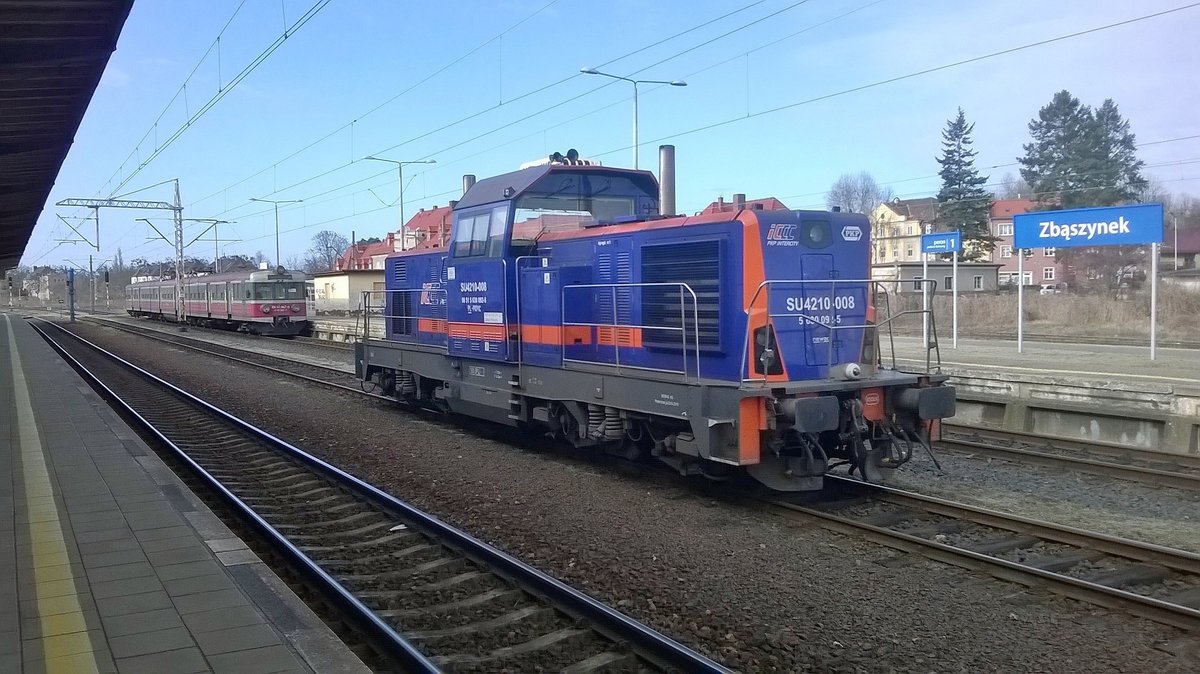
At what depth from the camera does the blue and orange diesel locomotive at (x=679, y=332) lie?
7457 mm

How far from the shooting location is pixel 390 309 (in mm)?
14086

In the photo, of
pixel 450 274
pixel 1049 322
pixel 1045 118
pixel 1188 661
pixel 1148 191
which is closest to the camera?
pixel 1188 661

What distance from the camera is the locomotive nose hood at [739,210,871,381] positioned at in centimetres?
757

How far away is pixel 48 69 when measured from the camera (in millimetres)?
7410

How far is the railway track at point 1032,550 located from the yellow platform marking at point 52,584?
17.5 feet

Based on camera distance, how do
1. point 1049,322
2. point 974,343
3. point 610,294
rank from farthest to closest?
point 1049,322 → point 974,343 → point 610,294

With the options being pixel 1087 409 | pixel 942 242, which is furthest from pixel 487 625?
pixel 942 242

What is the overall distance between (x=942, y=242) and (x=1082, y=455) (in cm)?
1182

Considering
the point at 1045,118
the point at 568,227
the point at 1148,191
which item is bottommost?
the point at 568,227

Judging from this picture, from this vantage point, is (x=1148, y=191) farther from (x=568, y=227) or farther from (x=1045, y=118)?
(x=568, y=227)

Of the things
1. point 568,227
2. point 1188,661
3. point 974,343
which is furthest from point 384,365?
point 974,343

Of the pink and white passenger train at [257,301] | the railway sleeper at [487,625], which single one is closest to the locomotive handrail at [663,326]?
the railway sleeper at [487,625]

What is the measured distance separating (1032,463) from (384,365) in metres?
9.44

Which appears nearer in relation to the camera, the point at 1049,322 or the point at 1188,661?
the point at 1188,661
